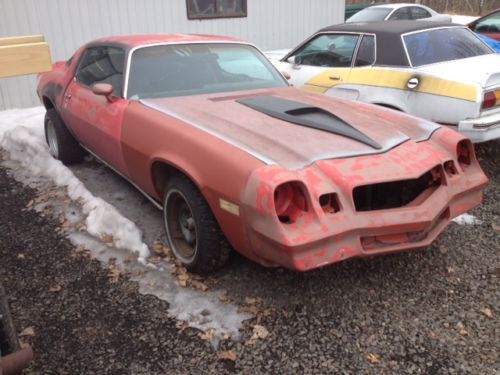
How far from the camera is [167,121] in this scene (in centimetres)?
326

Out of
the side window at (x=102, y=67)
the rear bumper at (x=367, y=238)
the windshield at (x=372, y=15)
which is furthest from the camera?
the windshield at (x=372, y=15)

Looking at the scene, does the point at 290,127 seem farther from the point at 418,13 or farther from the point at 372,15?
the point at 418,13

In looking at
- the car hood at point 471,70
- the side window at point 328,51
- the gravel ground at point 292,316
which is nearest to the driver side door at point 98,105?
the gravel ground at point 292,316

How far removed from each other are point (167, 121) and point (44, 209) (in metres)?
1.77

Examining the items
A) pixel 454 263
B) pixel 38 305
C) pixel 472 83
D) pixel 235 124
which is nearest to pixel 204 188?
pixel 235 124

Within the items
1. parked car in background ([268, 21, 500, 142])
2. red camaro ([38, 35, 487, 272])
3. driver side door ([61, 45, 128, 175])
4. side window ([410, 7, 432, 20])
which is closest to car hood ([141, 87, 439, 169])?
red camaro ([38, 35, 487, 272])

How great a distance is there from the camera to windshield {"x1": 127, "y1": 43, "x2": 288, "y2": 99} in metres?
3.86

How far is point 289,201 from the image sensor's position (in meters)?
2.54

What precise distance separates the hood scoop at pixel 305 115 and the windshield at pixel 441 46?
2218mm

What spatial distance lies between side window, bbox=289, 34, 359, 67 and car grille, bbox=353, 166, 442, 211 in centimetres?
294

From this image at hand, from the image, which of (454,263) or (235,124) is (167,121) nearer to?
(235,124)

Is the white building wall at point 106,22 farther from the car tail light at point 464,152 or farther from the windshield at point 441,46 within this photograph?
the car tail light at point 464,152

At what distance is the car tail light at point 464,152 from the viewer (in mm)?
3258

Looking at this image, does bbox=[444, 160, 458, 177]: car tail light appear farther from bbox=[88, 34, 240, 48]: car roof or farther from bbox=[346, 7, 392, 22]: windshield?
bbox=[346, 7, 392, 22]: windshield
